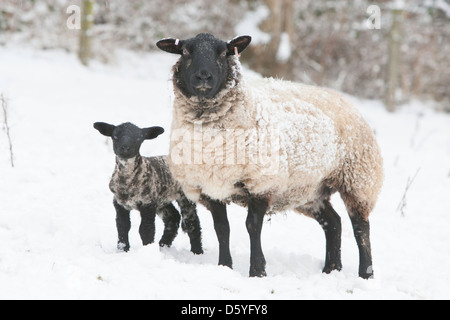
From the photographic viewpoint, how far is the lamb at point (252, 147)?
5363 millimetres

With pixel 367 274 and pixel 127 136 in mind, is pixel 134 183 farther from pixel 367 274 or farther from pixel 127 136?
pixel 367 274

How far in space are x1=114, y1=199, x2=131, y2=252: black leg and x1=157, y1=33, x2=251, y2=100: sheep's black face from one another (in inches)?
61.6

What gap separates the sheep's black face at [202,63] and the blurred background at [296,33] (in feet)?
27.2

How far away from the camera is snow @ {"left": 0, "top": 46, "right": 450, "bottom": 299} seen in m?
4.57

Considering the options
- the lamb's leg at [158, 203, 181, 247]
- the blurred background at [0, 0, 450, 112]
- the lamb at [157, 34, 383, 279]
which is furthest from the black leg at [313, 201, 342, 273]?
the blurred background at [0, 0, 450, 112]

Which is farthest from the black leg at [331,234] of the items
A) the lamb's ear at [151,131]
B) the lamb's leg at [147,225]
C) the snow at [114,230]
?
the lamb's ear at [151,131]

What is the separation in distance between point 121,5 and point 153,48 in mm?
1891

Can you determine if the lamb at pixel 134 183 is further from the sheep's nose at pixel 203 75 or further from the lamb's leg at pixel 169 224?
the sheep's nose at pixel 203 75

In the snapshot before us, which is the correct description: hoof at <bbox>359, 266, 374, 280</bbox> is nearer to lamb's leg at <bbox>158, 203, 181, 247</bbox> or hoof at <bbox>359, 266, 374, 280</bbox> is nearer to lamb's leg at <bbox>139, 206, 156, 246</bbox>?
lamb's leg at <bbox>158, 203, 181, 247</bbox>

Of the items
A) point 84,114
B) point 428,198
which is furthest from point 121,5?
point 428,198

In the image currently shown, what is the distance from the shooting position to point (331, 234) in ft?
22.1

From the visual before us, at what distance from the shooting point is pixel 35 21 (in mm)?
16516
